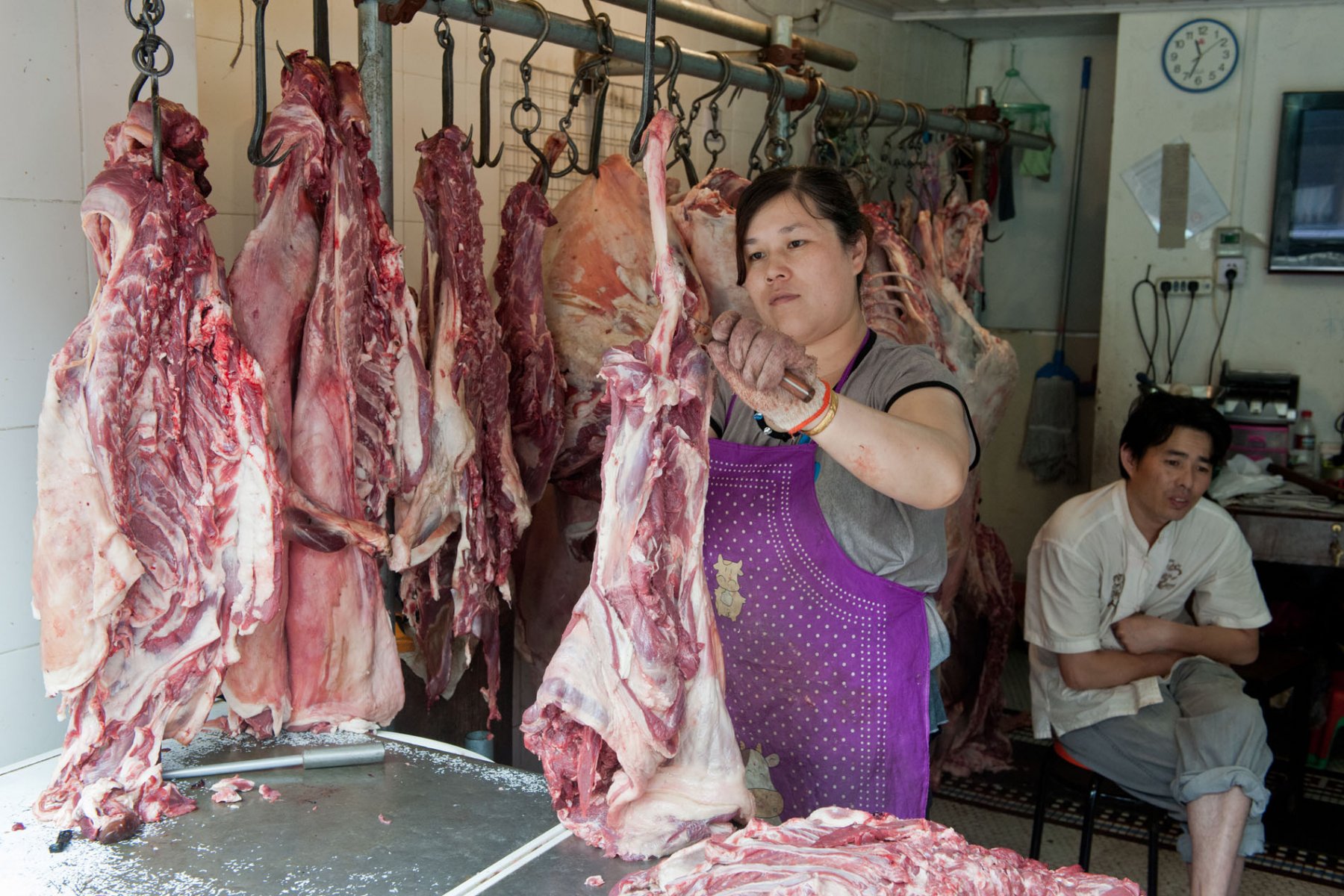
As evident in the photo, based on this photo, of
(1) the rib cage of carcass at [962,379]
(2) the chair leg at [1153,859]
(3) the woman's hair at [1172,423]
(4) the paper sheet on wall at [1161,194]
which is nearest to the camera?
(2) the chair leg at [1153,859]

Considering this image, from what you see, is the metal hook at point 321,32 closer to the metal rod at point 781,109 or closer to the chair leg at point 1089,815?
the metal rod at point 781,109

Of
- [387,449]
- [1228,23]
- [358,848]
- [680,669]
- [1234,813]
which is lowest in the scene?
[1234,813]

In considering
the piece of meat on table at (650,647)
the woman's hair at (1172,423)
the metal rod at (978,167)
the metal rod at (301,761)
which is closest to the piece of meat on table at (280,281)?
the metal rod at (301,761)

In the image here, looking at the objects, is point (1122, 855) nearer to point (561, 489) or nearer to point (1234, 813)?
point (1234, 813)

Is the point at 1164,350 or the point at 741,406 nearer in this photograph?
the point at 741,406

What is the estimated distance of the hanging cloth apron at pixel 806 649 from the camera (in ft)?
7.79

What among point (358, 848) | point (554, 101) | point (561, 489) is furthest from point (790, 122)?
point (358, 848)

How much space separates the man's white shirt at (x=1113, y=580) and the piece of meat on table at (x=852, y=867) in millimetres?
1962

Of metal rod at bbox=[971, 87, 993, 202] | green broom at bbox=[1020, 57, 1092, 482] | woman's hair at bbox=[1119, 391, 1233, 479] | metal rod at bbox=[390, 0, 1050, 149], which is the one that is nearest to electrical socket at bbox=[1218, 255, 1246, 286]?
green broom at bbox=[1020, 57, 1092, 482]

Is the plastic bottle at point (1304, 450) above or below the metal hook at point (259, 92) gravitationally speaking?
below

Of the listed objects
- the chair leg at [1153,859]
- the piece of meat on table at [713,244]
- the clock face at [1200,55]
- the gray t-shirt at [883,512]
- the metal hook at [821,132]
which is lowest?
the chair leg at [1153,859]

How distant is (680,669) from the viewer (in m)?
1.81

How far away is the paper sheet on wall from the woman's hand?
15.2 ft

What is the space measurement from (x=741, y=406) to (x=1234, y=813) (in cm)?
184
